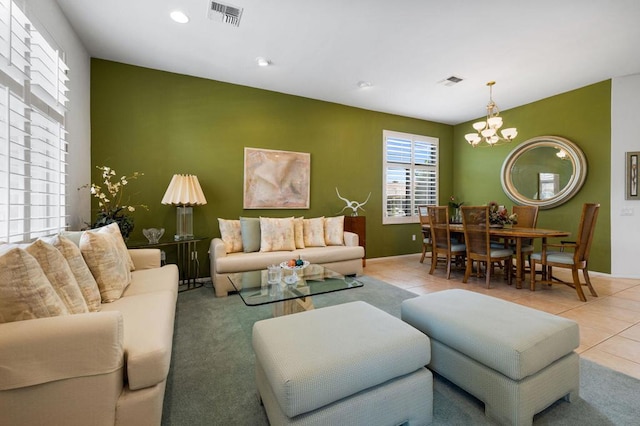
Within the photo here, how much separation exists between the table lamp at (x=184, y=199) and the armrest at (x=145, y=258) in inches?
24.1

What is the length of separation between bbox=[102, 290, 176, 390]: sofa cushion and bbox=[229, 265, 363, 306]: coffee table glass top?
54 centimetres

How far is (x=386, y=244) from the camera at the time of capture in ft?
18.5

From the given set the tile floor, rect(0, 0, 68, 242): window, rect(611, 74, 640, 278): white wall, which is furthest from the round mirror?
rect(0, 0, 68, 242): window

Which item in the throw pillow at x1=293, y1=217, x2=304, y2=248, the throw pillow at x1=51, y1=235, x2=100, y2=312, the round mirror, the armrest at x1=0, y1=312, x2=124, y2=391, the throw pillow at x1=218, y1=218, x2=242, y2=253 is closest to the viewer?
the armrest at x1=0, y1=312, x2=124, y2=391

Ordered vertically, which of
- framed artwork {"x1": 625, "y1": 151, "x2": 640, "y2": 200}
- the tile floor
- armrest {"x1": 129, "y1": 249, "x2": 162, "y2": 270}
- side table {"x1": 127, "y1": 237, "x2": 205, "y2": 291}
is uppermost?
framed artwork {"x1": 625, "y1": 151, "x2": 640, "y2": 200}

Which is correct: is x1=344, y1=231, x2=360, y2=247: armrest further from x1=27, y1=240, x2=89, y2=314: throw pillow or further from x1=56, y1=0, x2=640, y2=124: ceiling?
x1=27, y1=240, x2=89, y2=314: throw pillow

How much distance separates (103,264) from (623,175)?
6.37m

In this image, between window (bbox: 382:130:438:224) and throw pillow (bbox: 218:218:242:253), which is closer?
throw pillow (bbox: 218:218:242:253)

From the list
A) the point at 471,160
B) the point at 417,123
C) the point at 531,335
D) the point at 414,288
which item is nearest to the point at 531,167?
the point at 471,160

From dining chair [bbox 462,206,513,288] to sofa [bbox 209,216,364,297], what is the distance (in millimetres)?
1519

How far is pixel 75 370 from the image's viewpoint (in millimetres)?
1110

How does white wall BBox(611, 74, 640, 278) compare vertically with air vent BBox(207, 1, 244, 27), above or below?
below

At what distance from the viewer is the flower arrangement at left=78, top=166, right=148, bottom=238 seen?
309 cm

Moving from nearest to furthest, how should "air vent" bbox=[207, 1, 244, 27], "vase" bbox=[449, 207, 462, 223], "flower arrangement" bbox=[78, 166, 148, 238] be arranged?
1. "air vent" bbox=[207, 1, 244, 27]
2. "flower arrangement" bbox=[78, 166, 148, 238]
3. "vase" bbox=[449, 207, 462, 223]
